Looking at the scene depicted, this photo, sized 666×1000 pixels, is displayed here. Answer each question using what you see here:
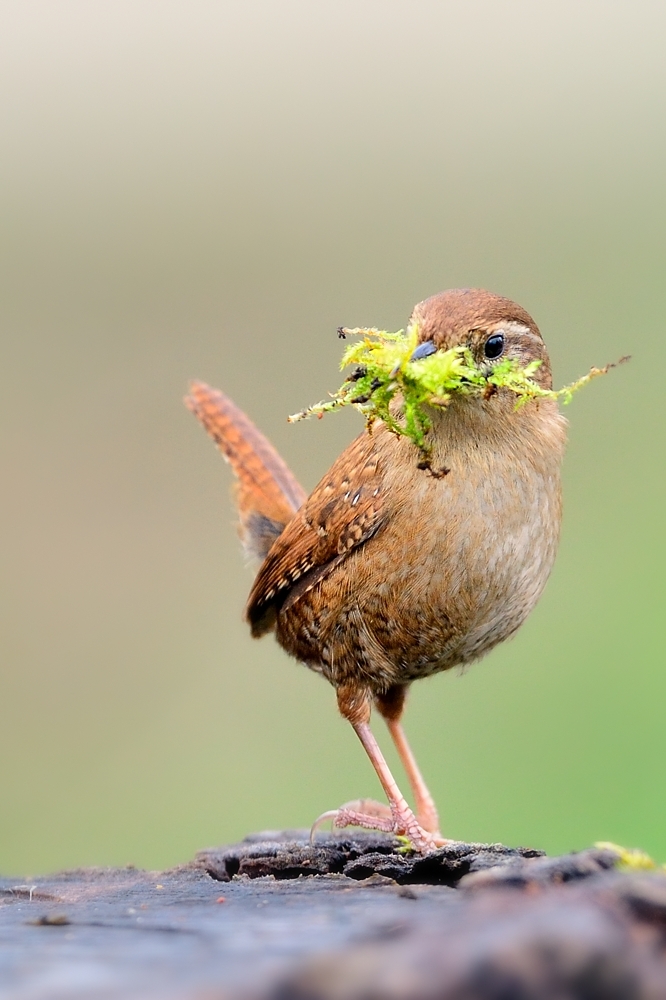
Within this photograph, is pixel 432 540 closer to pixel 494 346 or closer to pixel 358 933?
pixel 494 346

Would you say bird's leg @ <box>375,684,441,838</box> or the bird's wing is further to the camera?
bird's leg @ <box>375,684,441,838</box>

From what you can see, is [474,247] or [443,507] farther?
[474,247]

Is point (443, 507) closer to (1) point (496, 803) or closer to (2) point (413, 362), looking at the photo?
(2) point (413, 362)

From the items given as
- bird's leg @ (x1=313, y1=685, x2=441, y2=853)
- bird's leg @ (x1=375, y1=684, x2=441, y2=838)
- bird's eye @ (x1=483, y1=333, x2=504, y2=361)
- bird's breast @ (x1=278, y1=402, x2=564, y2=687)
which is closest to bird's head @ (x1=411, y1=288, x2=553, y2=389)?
bird's eye @ (x1=483, y1=333, x2=504, y2=361)

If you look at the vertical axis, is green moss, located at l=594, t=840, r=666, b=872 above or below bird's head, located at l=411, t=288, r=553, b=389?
below

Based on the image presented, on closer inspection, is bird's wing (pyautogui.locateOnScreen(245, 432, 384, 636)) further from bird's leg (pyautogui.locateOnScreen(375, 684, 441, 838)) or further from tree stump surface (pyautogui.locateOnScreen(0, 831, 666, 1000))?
tree stump surface (pyautogui.locateOnScreen(0, 831, 666, 1000))

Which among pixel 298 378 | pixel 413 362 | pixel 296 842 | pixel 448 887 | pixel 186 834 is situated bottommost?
pixel 448 887

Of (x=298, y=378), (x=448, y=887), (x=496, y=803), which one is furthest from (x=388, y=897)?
(x=298, y=378)
